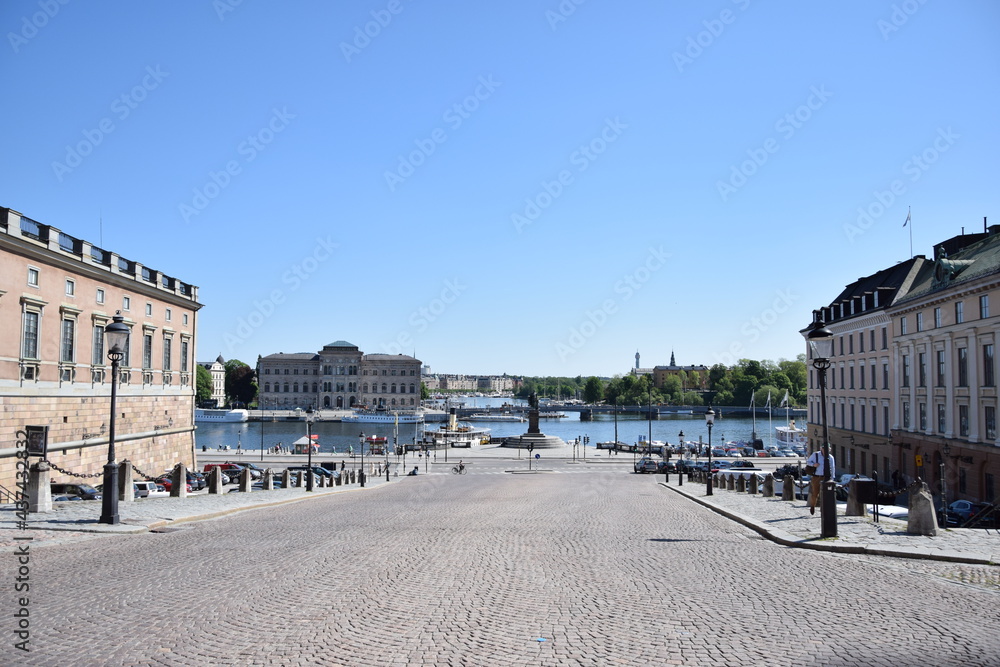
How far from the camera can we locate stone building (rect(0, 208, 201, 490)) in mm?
30328

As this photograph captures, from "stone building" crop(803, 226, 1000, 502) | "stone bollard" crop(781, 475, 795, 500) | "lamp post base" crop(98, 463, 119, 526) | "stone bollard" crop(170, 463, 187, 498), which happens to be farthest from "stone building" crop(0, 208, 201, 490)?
"stone building" crop(803, 226, 1000, 502)

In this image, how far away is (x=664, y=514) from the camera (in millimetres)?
22391

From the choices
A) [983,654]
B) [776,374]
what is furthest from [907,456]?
[776,374]

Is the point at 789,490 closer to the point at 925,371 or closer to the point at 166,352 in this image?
the point at 925,371

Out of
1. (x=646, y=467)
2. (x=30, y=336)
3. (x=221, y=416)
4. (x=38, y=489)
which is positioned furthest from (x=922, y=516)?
(x=221, y=416)

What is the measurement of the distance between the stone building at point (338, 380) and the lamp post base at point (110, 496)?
18094cm

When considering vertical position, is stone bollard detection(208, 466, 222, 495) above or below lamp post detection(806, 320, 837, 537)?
below

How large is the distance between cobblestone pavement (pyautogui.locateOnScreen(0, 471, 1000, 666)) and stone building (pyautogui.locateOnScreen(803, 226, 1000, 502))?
90.4 ft

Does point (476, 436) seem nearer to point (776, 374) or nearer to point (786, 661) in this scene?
point (776, 374)

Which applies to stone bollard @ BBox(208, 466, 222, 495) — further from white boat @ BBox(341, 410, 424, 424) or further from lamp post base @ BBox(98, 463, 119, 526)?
white boat @ BBox(341, 410, 424, 424)

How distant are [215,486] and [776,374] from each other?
556 feet

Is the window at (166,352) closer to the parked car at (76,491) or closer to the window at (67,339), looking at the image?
the window at (67,339)

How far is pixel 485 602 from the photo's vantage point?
32.4 ft

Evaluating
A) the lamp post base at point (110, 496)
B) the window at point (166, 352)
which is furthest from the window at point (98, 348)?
the lamp post base at point (110, 496)
